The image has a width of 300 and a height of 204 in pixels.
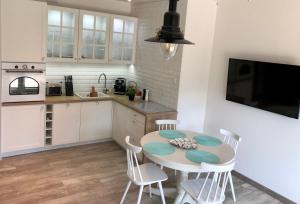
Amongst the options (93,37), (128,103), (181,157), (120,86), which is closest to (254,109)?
(181,157)

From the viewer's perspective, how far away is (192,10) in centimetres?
420

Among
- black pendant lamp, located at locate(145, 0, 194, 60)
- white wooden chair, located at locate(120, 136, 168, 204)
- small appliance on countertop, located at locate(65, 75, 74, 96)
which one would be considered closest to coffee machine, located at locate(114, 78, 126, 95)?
small appliance on countertop, located at locate(65, 75, 74, 96)

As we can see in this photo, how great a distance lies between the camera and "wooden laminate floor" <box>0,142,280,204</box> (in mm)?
3436

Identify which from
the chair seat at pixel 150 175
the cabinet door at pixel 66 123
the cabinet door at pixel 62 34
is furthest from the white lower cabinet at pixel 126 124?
the cabinet door at pixel 62 34

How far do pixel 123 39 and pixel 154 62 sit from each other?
80 cm

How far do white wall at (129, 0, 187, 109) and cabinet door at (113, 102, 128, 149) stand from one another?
551mm

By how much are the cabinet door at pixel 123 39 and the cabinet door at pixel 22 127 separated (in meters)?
1.61

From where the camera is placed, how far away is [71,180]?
3852mm

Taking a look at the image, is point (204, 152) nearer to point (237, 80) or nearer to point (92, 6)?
point (237, 80)

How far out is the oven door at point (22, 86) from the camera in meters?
4.15

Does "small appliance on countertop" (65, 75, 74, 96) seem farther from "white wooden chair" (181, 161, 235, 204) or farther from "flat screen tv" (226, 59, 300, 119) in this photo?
"white wooden chair" (181, 161, 235, 204)

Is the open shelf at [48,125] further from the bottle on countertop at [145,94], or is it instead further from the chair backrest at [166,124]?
the chair backrest at [166,124]

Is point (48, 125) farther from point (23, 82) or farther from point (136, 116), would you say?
point (136, 116)

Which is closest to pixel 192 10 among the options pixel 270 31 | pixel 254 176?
pixel 270 31
